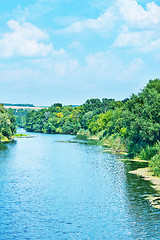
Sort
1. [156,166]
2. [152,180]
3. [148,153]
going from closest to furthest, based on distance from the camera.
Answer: [152,180]
[156,166]
[148,153]

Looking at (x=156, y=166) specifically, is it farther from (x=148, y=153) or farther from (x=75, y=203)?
(x=75, y=203)

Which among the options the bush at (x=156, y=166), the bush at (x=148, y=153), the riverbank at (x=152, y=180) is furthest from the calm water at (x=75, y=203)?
the bush at (x=148, y=153)

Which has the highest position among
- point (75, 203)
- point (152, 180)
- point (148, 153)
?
point (148, 153)

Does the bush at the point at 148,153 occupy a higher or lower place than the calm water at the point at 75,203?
higher

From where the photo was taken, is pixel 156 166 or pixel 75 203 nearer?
pixel 75 203

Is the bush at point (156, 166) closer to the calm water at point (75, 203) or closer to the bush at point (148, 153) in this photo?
the calm water at point (75, 203)

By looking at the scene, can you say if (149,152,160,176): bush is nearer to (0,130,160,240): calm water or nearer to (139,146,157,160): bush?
(0,130,160,240): calm water

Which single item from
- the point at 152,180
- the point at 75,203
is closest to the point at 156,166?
the point at 152,180

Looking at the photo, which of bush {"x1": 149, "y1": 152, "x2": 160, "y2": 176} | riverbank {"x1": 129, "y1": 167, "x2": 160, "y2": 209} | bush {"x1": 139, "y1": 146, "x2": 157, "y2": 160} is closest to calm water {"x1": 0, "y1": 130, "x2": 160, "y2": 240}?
riverbank {"x1": 129, "y1": 167, "x2": 160, "y2": 209}

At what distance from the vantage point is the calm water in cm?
2766

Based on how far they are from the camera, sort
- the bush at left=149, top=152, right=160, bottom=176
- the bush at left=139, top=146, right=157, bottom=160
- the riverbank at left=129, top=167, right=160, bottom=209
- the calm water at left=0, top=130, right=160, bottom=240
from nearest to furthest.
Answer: the calm water at left=0, top=130, right=160, bottom=240, the riverbank at left=129, top=167, right=160, bottom=209, the bush at left=149, top=152, right=160, bottom=176, the bush at left=139, top=146, right=157, bottom=160

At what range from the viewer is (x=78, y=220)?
99.7 feet

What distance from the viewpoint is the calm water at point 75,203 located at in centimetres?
2766

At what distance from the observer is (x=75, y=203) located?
35812 mm
